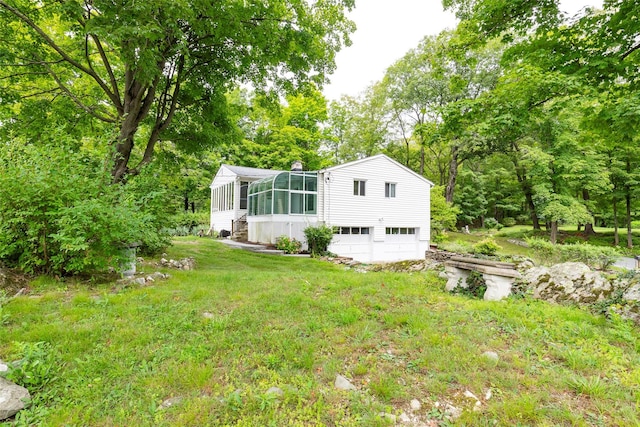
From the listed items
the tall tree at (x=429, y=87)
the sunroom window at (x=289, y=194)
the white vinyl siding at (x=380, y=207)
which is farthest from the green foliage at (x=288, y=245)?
Answer: the tall tree at (x=429, y=87)

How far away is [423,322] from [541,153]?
75.8 feet

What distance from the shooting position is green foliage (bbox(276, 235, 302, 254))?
45.4 ft

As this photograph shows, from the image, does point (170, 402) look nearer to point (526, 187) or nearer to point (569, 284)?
point (569, 284)

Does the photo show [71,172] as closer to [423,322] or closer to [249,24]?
[249,24]

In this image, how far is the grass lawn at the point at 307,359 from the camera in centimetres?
218

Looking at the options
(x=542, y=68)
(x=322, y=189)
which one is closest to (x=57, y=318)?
(x=542, y=68)

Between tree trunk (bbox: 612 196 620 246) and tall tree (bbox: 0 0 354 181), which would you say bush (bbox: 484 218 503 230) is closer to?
tree trunk (bbox: 612 196 620 246)

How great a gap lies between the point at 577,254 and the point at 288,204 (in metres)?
11.9

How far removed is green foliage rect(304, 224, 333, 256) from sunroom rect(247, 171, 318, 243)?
1.01 m

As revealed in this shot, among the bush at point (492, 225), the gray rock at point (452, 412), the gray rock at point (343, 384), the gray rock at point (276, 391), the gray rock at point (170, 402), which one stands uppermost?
the bush at point (492, 225)

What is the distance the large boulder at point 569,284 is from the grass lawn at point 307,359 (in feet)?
2.05

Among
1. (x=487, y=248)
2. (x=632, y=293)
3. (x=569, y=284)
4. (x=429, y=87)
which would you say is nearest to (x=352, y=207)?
(x=487, y=248)

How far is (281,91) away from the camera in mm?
9797

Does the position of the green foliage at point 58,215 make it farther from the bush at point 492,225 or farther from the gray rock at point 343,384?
the bush at point 492,225
